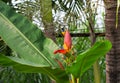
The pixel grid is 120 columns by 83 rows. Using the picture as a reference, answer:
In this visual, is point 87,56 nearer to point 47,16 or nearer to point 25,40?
point 25,40

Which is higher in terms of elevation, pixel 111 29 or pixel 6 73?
pixel 111 29

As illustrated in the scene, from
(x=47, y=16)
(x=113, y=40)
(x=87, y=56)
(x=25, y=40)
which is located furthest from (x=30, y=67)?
(x=47, y=16)

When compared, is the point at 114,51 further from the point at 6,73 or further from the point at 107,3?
the point at 6,73

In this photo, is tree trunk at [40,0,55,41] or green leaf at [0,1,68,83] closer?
green leaf at [0,1,68,83]

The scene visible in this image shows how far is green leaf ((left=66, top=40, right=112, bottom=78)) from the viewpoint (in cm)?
174

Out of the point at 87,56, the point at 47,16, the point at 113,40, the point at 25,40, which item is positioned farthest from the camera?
the point at 47,16

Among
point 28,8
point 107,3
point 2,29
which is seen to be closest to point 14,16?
point 2,29

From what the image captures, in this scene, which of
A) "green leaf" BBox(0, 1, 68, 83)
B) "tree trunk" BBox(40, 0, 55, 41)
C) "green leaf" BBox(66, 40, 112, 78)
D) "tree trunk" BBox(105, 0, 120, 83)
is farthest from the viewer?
"tree trunk" BBox(40, 0, 55, 41)

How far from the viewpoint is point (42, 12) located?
138 inches

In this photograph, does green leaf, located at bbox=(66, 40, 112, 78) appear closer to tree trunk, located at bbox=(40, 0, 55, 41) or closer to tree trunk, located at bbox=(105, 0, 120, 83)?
tree trunk, located at bbox=(105, 0, 120, 83)

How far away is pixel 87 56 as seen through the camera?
1.83 m

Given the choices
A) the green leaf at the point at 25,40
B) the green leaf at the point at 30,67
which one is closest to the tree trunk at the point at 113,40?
the green leaf at the point at 25,40

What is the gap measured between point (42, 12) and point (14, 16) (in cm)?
100

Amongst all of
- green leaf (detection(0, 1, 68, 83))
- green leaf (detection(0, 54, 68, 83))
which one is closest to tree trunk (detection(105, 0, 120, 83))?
green leaf (detection(0, 1, 68, 83))
